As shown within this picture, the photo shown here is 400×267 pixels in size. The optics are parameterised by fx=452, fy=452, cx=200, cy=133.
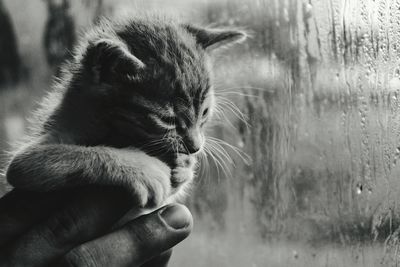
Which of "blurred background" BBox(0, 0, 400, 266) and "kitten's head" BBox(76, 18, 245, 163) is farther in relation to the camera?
"blurred background" BBox(0, 0, 400, 266)

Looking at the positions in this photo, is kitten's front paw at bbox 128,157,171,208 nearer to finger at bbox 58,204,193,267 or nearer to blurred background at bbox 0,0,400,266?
finger at bbox 58,204,193,267

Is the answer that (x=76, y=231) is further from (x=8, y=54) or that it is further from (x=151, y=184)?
(x=8, y=54)

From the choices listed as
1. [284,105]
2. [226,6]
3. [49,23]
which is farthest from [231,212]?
[49,23]

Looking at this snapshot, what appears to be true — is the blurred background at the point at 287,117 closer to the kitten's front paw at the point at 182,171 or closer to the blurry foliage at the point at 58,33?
the blurry foliage at the point at 58,33

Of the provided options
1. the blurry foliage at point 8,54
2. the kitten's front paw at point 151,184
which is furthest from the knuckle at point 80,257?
the blurry foliage at point 8,54

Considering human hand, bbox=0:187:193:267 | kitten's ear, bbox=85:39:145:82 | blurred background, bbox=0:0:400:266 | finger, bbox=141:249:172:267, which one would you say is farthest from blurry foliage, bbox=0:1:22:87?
finger, bbox=141:249:172:267

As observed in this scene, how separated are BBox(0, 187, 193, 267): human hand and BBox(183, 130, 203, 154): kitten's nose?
0.53ft

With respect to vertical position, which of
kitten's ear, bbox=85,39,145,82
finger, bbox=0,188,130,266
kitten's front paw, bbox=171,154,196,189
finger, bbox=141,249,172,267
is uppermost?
kitten's ear, bbox=85,39,145,82

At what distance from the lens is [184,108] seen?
812 mm

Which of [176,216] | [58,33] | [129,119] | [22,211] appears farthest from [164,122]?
[58,33]

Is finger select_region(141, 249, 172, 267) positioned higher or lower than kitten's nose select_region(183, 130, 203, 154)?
lower

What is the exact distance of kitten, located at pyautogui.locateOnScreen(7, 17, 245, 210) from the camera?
70 cm

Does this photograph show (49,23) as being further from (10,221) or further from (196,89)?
(10,221)

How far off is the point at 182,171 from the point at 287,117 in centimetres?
29
